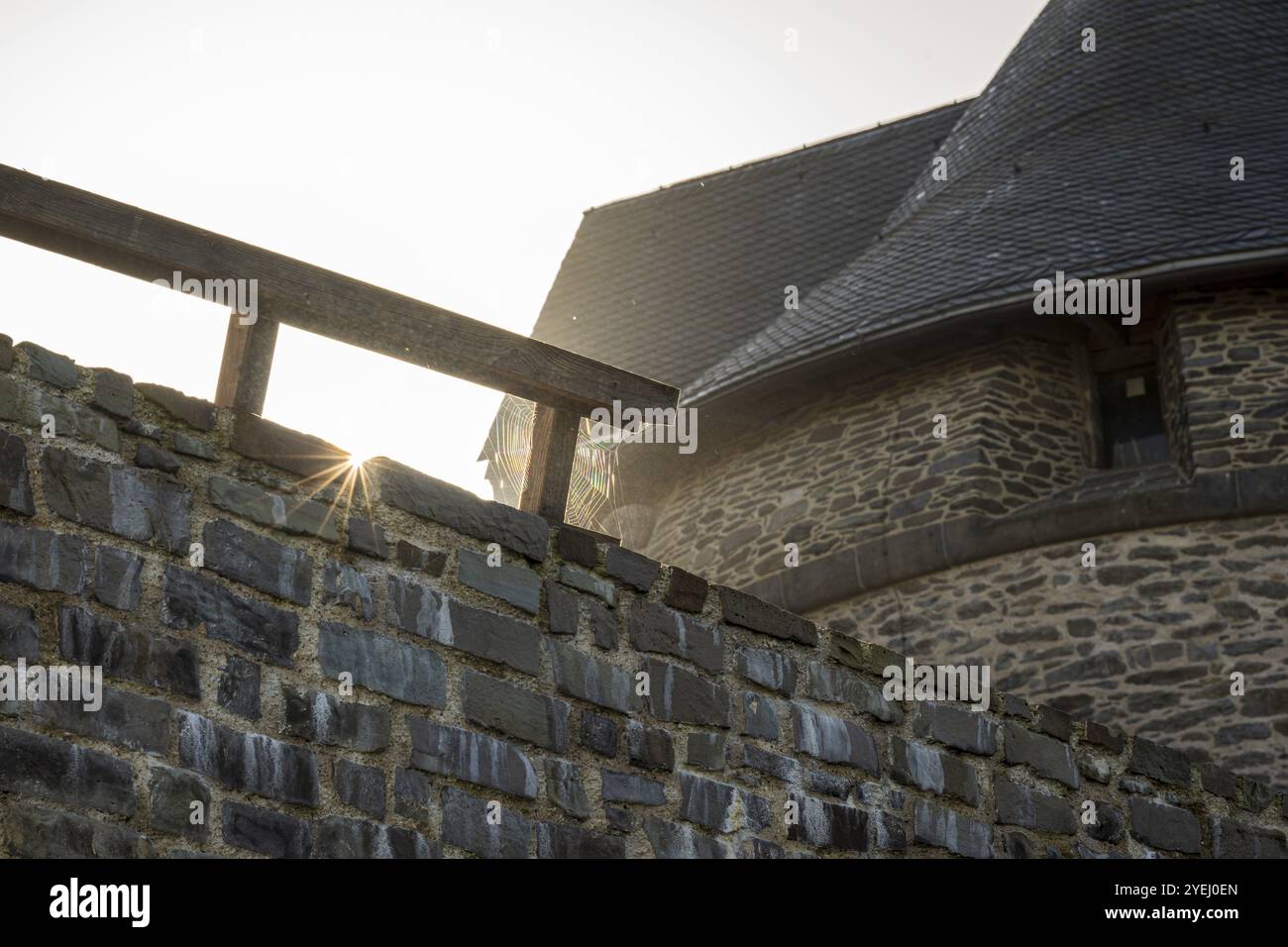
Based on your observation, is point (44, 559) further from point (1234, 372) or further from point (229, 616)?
point (1234, 372)

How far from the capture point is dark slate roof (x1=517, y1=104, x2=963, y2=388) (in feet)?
43.2

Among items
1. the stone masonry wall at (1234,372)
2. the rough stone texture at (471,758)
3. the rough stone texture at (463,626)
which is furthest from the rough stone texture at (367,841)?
the stone masonry wall at (1234,372)

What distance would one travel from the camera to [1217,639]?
9.33 meters

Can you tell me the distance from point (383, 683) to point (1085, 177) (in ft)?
26.5

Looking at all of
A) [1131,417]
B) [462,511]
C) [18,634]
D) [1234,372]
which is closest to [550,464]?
[462,511]

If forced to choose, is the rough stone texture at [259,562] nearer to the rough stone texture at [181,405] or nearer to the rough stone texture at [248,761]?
the rough stone texture at [181,405]

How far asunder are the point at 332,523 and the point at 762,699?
4.38 feet

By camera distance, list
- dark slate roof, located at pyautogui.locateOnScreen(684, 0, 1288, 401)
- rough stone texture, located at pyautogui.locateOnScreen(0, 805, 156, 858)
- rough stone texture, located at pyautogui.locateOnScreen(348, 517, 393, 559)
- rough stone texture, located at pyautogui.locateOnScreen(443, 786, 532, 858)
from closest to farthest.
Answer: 1. rough stone texture, located at pyautogui.locateOnScreen(0, 805, 156, 858)
2. rough stone texture, located at pyautogui.locateOnScreen(443, 786, 532, 858)
3. rough stone texture, located at pyautogui.locateOnScreen(348, 517, 393, 559)
4. dark slate roof, located at pyautogui.locateOnScreen(684, 0, 1288, 401)

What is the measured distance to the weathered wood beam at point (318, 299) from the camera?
409 centimetres

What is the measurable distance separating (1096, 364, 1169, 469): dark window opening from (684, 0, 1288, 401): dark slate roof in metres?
0.84

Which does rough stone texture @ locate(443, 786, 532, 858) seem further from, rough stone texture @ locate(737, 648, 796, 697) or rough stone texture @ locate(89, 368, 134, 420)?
rough stone texture @ locate(89, 368, 134, 420)

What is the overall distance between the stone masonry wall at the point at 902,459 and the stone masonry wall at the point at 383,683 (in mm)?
4876

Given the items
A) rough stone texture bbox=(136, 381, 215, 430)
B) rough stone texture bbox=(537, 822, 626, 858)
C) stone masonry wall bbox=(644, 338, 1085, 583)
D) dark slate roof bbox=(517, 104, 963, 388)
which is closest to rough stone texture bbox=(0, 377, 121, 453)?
rough stone texture bbox=(136, 381, 215, 430)

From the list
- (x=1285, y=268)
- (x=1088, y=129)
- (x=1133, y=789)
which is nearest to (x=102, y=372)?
(x=1133, y=789)
